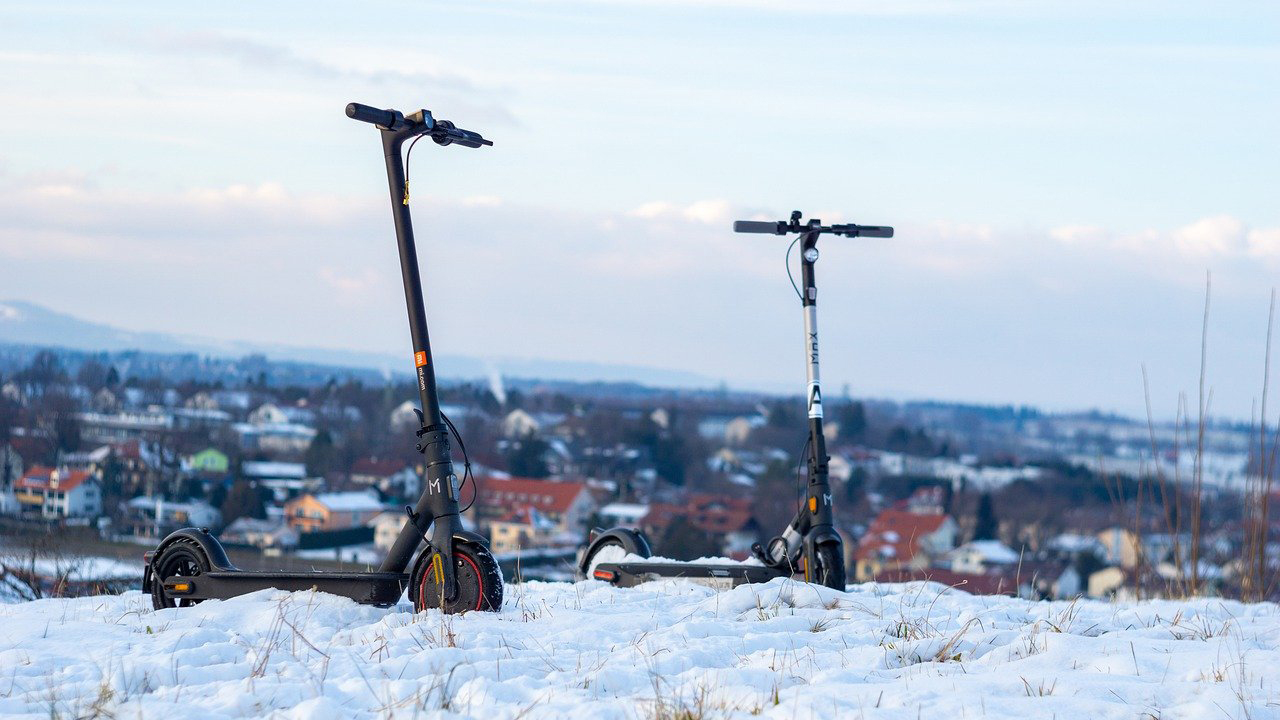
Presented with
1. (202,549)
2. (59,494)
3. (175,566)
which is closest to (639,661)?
(202,549)

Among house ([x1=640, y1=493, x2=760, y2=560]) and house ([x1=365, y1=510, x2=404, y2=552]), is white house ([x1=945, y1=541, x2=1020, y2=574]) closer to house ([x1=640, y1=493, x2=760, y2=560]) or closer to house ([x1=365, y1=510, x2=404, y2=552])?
house ([x1=640, y1=493, x2=760, y2=560])

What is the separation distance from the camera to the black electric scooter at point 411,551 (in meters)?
4.57

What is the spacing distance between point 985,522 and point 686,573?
5014cm

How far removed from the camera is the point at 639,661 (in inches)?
145

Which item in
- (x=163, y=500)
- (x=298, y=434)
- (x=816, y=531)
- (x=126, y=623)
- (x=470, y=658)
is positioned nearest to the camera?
(x=470, y=658)

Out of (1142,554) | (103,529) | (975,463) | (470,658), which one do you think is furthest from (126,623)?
(975,463)

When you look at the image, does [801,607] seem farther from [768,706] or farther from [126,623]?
[126,623]

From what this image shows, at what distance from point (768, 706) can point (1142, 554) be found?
5244 mm

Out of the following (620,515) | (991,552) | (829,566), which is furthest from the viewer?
(991,552)

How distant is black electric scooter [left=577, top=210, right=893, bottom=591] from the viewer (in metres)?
6.06

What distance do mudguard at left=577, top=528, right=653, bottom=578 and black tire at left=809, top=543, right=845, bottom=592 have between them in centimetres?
113

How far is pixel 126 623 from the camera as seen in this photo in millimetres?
4418

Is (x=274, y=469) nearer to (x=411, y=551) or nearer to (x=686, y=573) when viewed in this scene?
(x=686, y=573)

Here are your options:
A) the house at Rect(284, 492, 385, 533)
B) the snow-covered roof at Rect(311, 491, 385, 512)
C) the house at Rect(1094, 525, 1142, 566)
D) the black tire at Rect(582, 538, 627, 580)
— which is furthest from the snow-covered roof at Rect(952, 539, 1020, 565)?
the black tire at Rect(582, 538, 627, 580)
